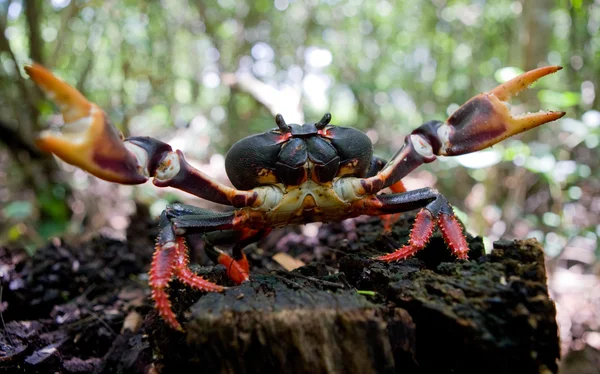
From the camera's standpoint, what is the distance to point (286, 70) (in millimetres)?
A: 12500

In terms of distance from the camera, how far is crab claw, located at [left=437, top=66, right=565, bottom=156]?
96.2 inches

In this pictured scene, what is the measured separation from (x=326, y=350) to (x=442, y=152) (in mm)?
1546

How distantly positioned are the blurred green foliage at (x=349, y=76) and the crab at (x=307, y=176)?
146cm

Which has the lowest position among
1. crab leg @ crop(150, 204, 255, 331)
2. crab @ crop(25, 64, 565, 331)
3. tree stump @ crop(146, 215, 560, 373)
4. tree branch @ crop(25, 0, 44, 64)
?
tree stump @ crop(146, 215, 560, 373)

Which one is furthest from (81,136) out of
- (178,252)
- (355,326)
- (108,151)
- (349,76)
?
(349,76)

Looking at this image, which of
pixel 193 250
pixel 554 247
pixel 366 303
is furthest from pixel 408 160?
pixel 554 247

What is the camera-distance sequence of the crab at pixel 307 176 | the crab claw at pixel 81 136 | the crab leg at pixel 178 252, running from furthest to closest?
the crab at pixel 307 176 → the crab leg at pixel 178 252 → the crab claw at pixel 81 136

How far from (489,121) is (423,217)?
746 mm

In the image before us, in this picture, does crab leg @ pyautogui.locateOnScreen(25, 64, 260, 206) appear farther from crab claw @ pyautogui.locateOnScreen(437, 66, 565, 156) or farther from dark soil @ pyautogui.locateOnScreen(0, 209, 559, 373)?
crab claw @ pyautogui.locateOnScreen(437, 66, 565, 156)

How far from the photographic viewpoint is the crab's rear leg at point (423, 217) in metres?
2.16

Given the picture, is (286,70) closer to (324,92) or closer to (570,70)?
(324,92)

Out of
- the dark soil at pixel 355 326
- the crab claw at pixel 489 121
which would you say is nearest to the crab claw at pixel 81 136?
the dark soil at pixel 355 326

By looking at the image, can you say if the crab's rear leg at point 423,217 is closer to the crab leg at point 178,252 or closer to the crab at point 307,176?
the crab at point 307,176

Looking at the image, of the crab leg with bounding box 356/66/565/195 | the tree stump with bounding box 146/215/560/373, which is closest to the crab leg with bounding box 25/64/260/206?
the tree stump with bounding box 146/215/560/373
